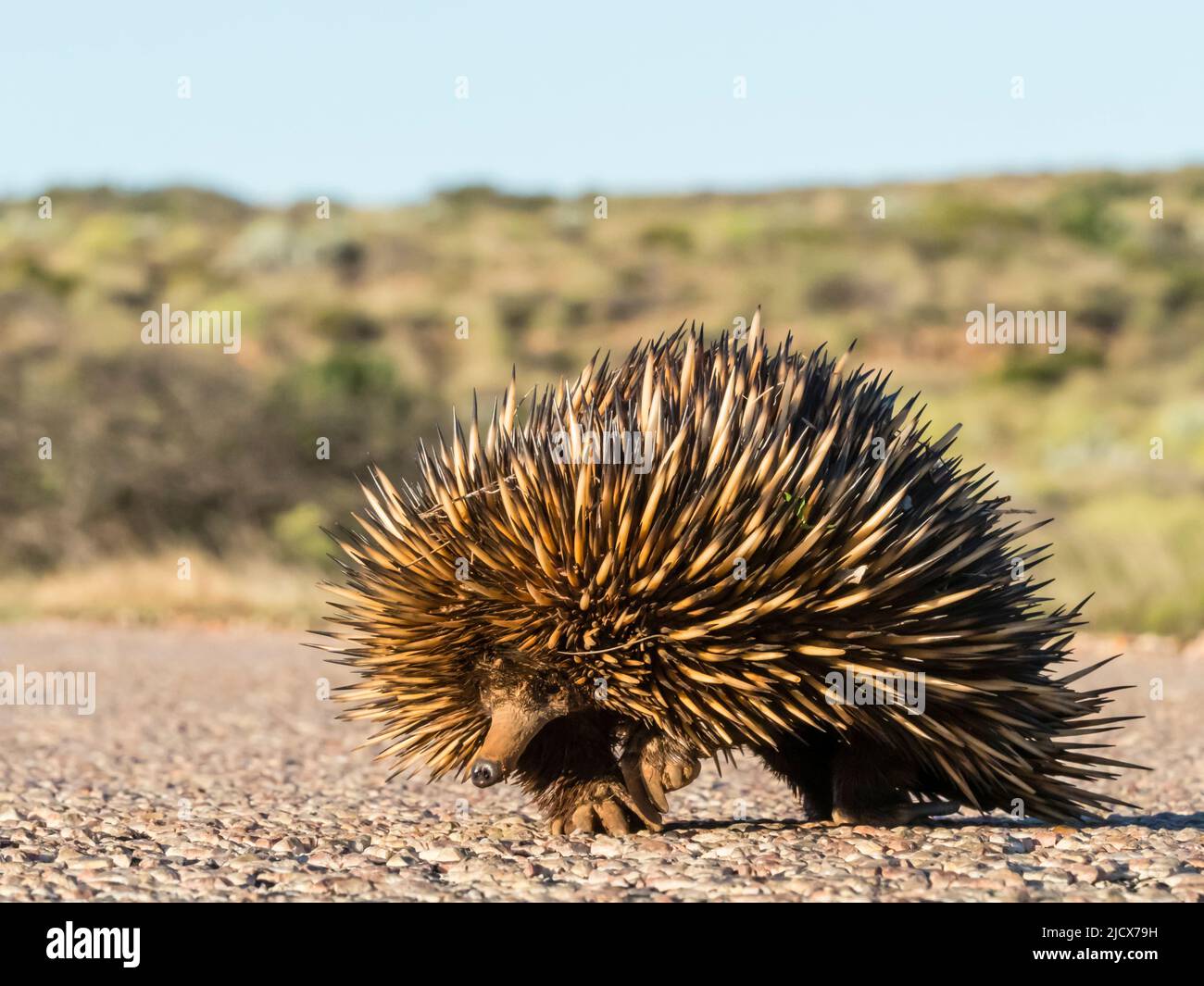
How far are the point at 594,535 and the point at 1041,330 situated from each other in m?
45.8

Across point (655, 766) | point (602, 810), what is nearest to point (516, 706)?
point (655, 766)

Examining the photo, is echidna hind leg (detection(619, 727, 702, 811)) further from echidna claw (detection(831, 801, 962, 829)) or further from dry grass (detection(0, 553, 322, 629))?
dry grass (detection(0, 553, 322, 629))

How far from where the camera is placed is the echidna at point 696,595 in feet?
17.5

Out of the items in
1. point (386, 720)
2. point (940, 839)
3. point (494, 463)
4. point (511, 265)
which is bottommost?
point (940, 839)

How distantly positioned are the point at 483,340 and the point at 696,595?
37557mm

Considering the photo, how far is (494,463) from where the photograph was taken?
5.53 metres

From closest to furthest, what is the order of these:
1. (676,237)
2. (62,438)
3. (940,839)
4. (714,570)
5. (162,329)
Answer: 1. (714,570)
2. (940,839)
3. (62,438)
4. (162,329)
5. (676,237)

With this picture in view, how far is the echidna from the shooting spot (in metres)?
5.32

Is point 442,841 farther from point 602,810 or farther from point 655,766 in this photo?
point 655,766

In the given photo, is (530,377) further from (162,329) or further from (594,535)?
(594,535)

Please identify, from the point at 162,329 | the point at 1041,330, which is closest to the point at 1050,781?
the point at 162,329

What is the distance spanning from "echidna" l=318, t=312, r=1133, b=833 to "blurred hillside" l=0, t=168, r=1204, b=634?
40.2 feet

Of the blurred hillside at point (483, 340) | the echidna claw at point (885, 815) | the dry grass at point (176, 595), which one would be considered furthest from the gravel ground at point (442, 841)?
the blurred hillside at point (483, 340)

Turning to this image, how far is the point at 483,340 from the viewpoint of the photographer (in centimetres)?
4247
